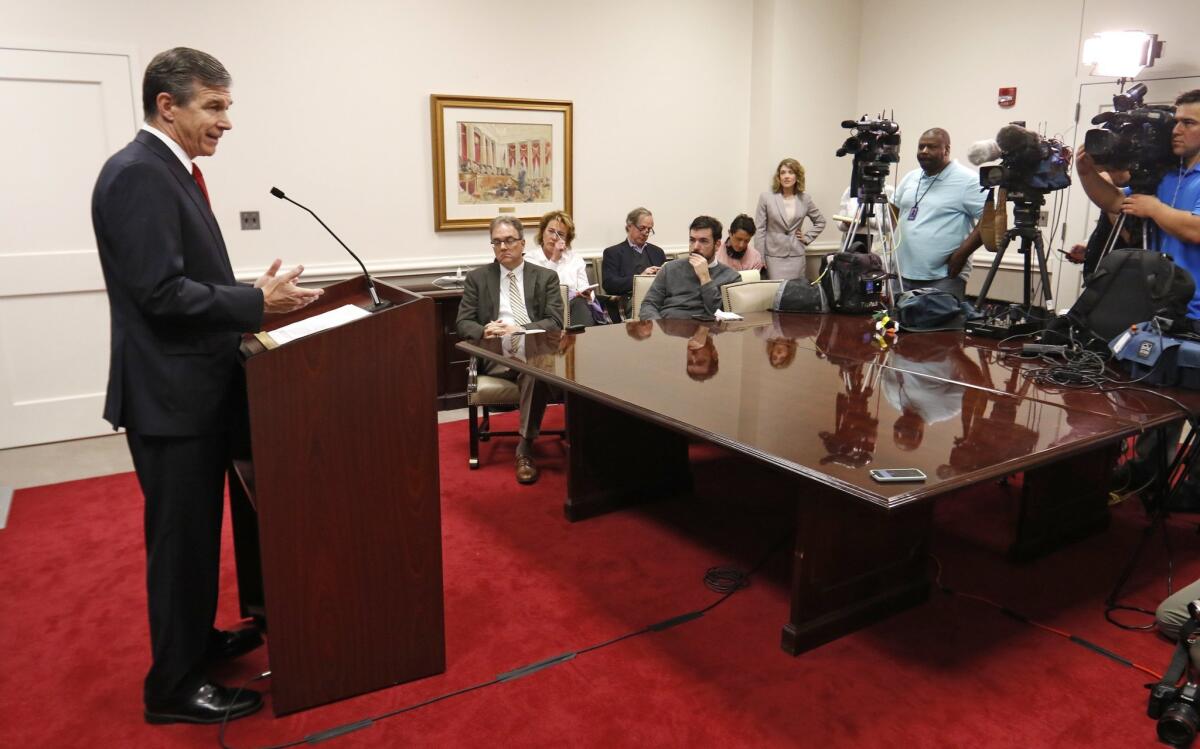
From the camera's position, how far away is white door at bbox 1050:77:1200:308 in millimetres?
5164

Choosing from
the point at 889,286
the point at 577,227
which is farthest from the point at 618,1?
the point at 889,286

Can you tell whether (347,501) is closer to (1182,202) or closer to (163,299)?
(163,299)

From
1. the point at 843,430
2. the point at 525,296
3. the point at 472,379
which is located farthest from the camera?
the point at 525,296

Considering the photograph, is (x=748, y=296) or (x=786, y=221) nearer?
(x=748, y=296)

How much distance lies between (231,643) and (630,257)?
13.1 ft

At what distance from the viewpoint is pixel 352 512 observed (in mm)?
2041

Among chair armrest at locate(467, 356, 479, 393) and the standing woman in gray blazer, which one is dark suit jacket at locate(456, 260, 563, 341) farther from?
the standing woman in gray blazer

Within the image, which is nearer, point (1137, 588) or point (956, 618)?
point (956, 618)

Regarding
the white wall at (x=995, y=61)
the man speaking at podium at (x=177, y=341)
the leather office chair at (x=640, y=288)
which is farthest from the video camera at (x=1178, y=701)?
the white wall at (x=995, y=61)

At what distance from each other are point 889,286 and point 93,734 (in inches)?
145

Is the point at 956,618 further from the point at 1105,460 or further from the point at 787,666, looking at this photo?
the point at 1105,460

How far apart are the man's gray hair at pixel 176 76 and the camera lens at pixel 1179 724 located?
Result: 2642 millimetres

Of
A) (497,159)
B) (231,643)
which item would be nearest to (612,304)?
(497,159)

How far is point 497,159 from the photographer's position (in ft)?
18.2
